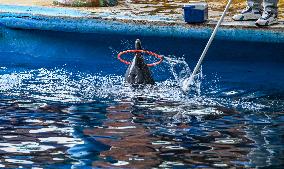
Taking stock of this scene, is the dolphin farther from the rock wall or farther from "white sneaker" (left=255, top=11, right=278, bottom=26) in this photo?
the rock wall

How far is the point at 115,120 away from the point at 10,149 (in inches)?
47.4

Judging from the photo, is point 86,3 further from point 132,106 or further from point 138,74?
point 132,106

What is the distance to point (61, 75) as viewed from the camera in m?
8.45

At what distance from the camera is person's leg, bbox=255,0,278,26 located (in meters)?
8.36

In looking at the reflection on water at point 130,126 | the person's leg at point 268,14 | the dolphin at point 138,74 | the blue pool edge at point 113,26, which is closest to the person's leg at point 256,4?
the person's leg at point 268,14

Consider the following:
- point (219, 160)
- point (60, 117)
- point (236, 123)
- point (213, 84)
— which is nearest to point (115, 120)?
point (60, 117)

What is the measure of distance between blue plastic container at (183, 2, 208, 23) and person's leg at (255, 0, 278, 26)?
598 millimetres

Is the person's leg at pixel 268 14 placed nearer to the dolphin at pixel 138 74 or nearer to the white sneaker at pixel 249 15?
the white sneaker at pixel 249 15

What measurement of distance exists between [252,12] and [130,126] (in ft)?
10.5

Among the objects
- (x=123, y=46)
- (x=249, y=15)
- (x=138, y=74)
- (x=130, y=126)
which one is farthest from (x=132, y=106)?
(x=249, y=15)

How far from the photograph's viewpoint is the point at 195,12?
855 centimetres

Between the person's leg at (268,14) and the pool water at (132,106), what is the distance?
0.25 metres

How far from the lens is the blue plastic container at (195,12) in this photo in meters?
8.48

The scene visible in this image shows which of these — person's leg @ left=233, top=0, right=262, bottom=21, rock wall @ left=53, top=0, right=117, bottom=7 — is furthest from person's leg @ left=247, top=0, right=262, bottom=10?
rock wall @ left=53, top=0, right=117, bottom=7
